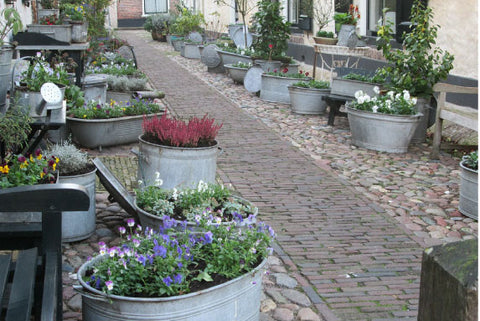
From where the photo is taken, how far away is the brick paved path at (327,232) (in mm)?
4125

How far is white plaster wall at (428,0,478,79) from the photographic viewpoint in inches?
347

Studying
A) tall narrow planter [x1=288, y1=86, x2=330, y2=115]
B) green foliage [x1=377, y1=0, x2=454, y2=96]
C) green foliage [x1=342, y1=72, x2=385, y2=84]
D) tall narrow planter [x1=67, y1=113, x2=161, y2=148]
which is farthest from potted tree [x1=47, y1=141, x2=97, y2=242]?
tall narrow planter [x1=288, y1=86, x2=330, y2=115]

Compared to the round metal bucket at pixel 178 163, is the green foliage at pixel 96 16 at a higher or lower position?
higher

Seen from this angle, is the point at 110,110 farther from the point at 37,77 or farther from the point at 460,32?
the point at 460,32

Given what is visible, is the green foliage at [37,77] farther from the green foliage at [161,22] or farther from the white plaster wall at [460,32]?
the green foliage at [161,22]

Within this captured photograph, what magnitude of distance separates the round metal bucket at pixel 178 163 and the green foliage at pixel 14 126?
3.71 feet

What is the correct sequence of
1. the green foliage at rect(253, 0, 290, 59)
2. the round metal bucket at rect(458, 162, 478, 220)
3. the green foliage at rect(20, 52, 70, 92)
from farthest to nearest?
1. the green foliage at rect(253, 0, 290, 59)
2. the green foliage at rect(20, 52, 70, 92)
3. the round metal bucket at rect(458, 162, 478, 220)

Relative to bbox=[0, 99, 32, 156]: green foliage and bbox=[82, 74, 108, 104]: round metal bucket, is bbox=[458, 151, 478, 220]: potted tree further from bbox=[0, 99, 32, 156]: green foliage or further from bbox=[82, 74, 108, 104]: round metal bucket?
bbox=[82, 74, 108, 104]: round metal bucket

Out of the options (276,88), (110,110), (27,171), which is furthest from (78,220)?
(276,88)

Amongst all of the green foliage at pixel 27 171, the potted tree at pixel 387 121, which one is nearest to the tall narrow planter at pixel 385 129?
the potted tree at pixel 387 121

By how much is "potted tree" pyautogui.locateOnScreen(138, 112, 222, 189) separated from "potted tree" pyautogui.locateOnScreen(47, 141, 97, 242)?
1.82 ft

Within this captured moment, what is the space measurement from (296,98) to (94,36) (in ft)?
19.0

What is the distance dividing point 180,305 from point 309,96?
7533 mm

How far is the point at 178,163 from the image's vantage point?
5.38 meters
